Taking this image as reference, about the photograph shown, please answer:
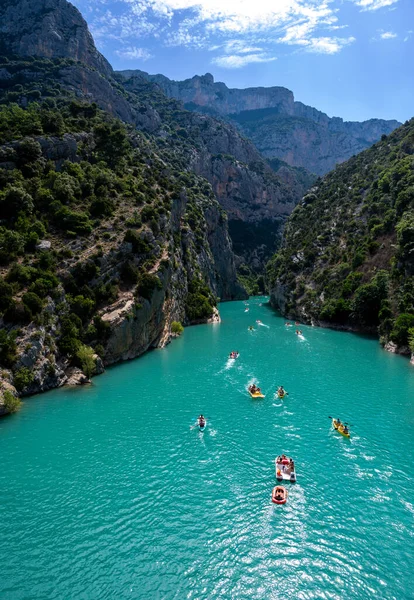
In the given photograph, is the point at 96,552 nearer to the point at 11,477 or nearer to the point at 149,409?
the point at 11,477

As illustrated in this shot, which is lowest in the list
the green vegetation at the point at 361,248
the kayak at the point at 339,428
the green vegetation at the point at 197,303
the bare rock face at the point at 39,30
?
the kayak at the point at 339,428

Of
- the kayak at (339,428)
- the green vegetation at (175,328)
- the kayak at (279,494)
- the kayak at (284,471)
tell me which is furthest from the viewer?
the green vegetation at (175,328)

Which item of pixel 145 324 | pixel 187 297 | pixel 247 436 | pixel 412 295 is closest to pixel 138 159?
pixel 187 297

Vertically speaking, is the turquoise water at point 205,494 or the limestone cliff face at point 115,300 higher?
the limestone cliff face at point 115,300

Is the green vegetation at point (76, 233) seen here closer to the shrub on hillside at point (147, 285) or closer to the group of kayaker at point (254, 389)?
the shrub on hillside at point (147, 285)

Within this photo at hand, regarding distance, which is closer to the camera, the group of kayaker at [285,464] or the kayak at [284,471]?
the kayak at [284,471]

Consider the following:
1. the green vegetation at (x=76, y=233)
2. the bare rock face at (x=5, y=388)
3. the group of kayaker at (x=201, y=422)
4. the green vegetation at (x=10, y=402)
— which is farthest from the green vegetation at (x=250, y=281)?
the green vegetation at (x=10, y=402)

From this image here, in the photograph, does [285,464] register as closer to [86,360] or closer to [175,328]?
[86,360]

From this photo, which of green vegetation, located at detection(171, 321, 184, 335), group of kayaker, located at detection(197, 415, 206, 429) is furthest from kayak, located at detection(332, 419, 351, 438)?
green vegetation, located at detection(171, 321, 184, 335)
